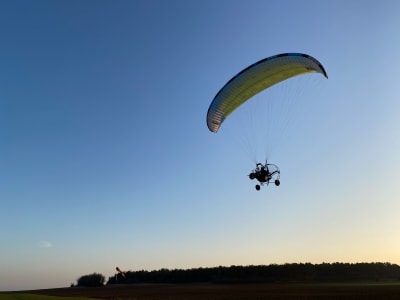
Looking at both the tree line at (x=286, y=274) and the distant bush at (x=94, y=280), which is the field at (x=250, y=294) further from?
the distant bush at (x=94, y=280)

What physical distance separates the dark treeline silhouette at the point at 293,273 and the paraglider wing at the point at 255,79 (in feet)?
251

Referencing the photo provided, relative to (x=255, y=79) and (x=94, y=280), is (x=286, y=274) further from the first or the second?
(x=255, y=79)

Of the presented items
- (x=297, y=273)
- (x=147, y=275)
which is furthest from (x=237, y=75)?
(x=147, y=275)

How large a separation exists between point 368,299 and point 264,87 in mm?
19550

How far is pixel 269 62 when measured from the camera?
24641 millimetres

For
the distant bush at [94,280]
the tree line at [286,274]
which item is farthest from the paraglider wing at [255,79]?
the distant bush at [94,280]

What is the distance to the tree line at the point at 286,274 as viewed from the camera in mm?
100250

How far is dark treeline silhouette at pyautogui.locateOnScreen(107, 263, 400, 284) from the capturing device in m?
100

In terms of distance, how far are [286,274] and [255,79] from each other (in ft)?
280

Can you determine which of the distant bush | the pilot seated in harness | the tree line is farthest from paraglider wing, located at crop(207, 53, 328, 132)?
the distant bush

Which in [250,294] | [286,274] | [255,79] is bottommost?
[250,294]

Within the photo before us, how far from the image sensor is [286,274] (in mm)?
102312

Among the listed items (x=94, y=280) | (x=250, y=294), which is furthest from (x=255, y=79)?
(x=94, y=280)

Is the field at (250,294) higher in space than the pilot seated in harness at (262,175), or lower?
lower
